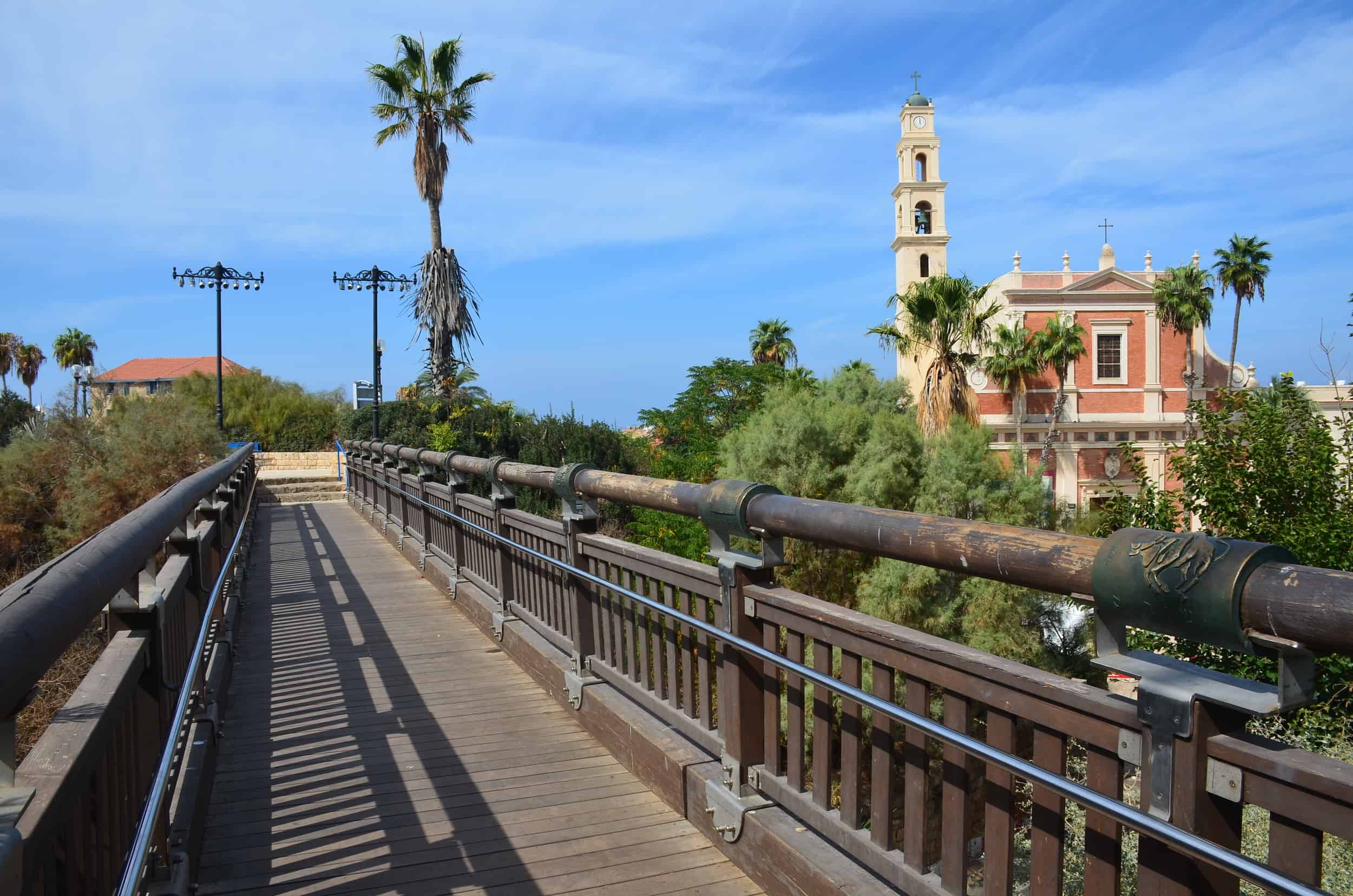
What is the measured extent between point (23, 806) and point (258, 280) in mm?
28737

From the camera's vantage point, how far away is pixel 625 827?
11.9 ft

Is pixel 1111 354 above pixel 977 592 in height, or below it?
above

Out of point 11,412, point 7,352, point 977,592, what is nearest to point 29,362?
Answer: point 7,352

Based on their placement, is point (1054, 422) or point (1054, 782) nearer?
point (1054, 782)

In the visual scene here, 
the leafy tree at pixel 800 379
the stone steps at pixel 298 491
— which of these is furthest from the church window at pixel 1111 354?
the stone steps at pixel 298 491

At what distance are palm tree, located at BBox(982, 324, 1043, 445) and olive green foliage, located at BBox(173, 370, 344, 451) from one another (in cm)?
3121

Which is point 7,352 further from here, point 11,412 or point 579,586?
point 579,586

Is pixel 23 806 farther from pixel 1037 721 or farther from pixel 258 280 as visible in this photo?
pixel 258 280

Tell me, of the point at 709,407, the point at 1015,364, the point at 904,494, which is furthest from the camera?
the point at 1015,364

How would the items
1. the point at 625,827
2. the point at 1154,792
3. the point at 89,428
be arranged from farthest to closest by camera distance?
1. the point at 89,428
2. the point at 625,827
3. the point at 1154,792

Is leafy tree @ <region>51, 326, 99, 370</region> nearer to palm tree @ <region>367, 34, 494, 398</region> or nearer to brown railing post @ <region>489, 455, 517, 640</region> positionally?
palm tree @ <region>367, 34, 494, 398</region>

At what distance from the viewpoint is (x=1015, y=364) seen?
4506 cm

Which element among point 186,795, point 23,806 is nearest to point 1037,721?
point 23,806

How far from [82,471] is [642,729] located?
2027 centimetres
